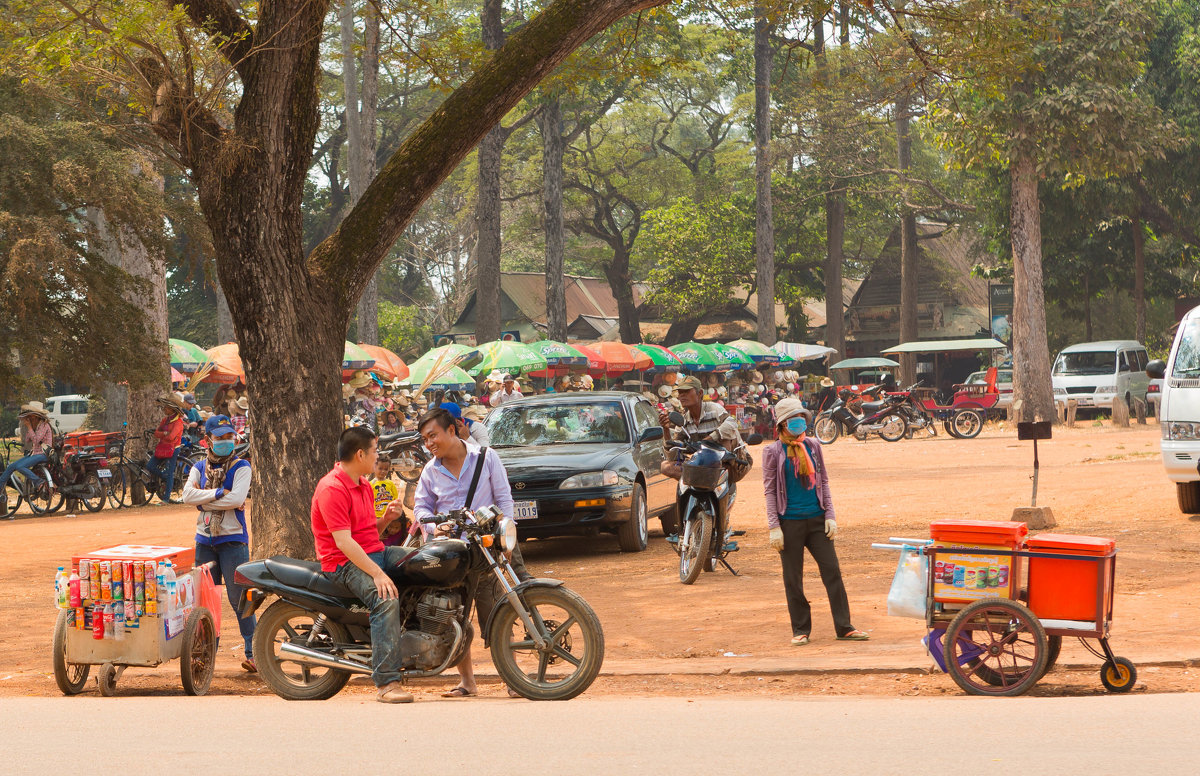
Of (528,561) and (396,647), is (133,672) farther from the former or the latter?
(528,561)

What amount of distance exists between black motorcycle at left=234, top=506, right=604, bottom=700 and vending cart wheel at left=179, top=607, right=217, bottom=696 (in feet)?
2.09

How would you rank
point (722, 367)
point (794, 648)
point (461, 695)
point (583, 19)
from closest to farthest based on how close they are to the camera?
point (461, 695) < point (794, 648) < point (583, 19) < point (722, 367)

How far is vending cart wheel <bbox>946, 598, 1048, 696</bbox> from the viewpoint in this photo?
685 cm

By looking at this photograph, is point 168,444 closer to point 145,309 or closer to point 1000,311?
point 145,309

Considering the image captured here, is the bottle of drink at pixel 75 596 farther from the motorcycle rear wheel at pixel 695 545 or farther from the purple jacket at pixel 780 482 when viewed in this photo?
the motorcycle rear wheel at pixel 695 545

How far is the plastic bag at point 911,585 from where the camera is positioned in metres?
7.20

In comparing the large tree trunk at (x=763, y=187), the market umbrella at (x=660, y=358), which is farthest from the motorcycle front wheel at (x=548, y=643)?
the large tree trunk at (x=763, y=187)

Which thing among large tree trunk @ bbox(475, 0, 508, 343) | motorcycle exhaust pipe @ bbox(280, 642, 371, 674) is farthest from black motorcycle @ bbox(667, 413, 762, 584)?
large tree trunk @ bbox(475, 0, 508, 343)

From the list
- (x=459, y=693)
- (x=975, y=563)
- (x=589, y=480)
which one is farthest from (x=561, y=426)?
(x=975, y=563)

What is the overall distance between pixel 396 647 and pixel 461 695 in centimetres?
79

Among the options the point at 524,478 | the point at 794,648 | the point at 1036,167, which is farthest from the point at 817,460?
the point at 1036,167

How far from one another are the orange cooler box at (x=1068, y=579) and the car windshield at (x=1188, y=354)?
7.61m

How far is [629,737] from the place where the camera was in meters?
5.85

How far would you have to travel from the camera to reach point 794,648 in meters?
8.58
